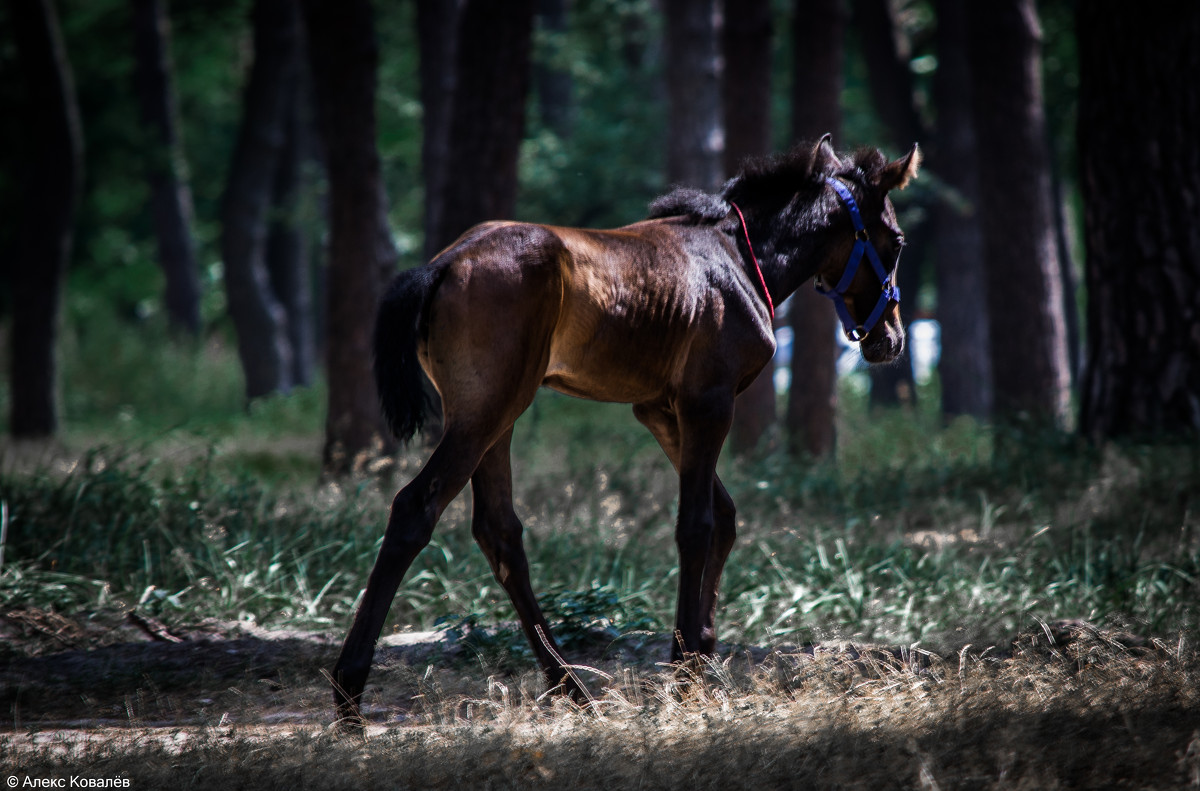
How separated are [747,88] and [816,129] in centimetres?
92

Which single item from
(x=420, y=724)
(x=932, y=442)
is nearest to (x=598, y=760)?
(x=420, y=724)

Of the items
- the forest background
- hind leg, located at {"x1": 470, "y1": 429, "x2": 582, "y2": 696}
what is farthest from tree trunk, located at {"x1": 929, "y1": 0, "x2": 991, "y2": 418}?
hind leg, located at {"x1": 470, "y1": 429, "x2": 582, "y2": 696}

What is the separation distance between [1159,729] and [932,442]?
834 cm

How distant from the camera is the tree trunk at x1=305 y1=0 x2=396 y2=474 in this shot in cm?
994

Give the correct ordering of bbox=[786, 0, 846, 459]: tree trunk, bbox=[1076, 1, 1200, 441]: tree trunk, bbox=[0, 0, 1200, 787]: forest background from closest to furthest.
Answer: bbox=[0, 0, 1200, 787]: forest background, bbox=[1076, 1, 1200, 441]: tree trunk, bbox=[786, 0, 846, 459]: tree trunk

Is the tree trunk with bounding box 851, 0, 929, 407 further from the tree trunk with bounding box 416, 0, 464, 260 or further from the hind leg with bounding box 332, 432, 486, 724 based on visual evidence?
the hind leg with bounding box 332, 432, 486, 724

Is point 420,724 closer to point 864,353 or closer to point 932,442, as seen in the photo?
point 864,353

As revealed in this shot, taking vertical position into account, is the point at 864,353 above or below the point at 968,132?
below

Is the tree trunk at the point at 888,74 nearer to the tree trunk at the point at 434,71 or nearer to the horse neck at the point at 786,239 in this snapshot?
the tree trunk at the point at 434,71

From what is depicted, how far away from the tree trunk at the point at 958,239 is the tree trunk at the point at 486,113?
1087 centimetres

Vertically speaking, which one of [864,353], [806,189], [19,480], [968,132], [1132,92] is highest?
[968,132]

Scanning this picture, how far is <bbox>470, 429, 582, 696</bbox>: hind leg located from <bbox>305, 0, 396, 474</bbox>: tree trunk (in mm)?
5582

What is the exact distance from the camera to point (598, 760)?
11.5 feet

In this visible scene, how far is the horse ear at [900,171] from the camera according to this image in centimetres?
496
